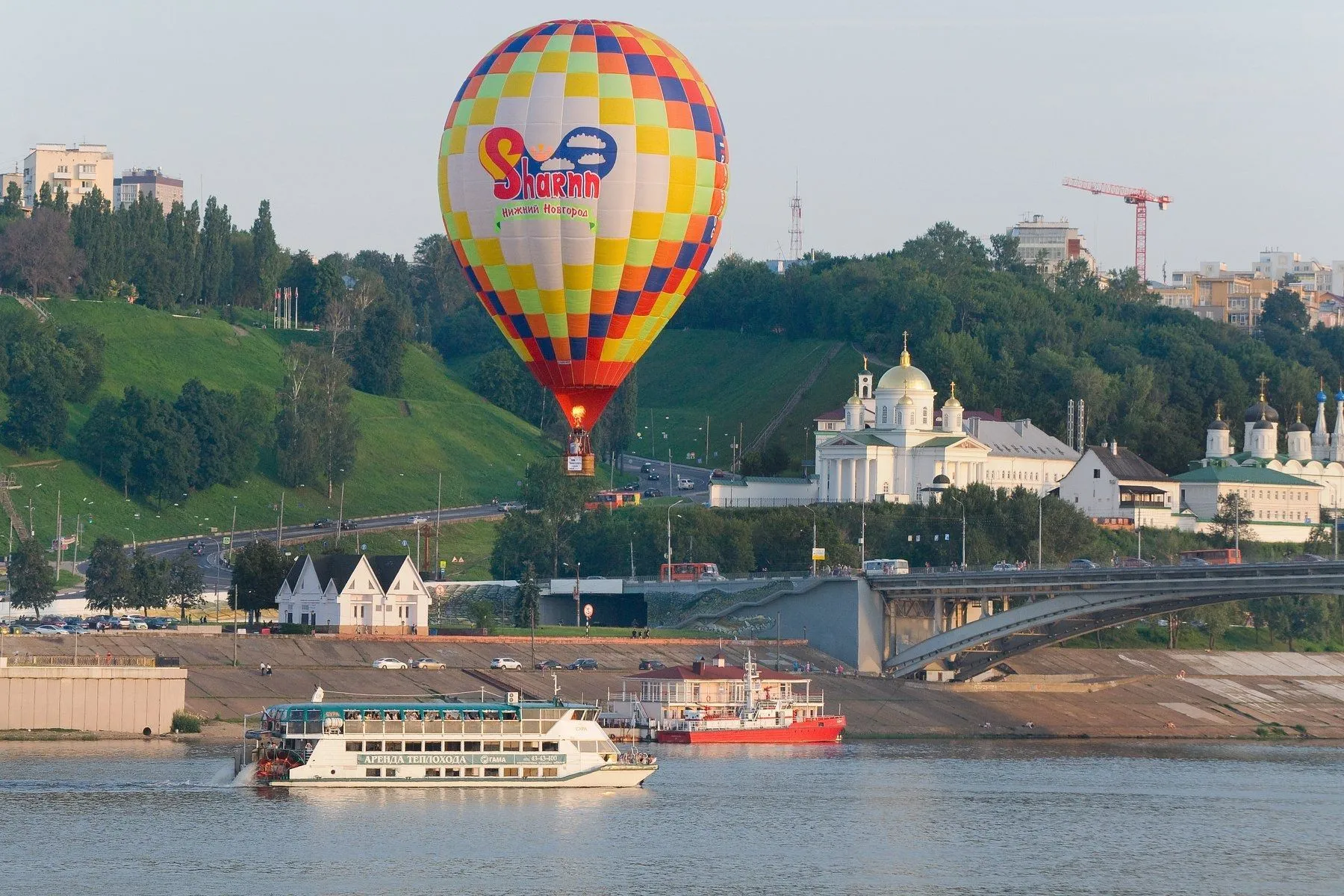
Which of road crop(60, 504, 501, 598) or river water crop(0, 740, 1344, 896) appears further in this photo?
road crop(60, 504, 501, 598)

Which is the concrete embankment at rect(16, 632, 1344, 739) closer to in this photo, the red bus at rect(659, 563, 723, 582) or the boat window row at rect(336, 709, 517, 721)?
the red bus at rect(659, 563, 723, 582)

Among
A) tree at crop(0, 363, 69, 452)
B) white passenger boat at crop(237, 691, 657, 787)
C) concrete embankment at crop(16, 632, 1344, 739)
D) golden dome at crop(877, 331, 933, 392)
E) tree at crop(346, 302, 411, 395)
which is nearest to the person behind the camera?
white passenger boat at crop(237, 691, 657, 787)

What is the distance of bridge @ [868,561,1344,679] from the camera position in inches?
4149

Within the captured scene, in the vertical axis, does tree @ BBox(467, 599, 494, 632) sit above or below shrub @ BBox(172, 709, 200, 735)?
above

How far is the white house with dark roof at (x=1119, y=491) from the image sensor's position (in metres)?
175

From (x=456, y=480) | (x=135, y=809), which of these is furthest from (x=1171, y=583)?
(x=456, y=480)

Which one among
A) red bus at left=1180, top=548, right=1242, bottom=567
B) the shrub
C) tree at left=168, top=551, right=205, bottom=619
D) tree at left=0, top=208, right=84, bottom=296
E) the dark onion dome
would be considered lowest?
the shrub

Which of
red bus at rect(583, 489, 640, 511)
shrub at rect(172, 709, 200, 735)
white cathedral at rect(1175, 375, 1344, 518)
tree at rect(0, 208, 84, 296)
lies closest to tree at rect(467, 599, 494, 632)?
red bus at rect(583, 489, 640, 511)

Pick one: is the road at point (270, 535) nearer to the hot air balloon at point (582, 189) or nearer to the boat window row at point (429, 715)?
the boat window row at point (429, 715)

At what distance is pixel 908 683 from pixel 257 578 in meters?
31.8

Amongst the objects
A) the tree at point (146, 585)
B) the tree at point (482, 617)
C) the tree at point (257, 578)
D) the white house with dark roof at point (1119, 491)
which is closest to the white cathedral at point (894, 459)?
the white house with dark roof at point (1119, 491)

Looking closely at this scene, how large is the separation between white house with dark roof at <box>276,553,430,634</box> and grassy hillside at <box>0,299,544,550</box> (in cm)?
3261

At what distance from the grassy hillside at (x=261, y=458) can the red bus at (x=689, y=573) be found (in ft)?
109

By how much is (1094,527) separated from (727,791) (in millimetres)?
80096
